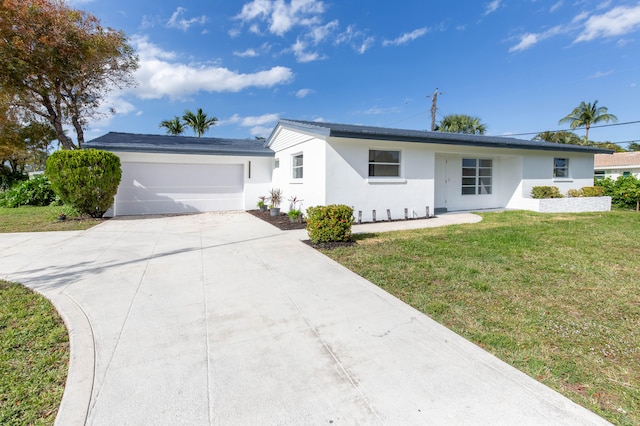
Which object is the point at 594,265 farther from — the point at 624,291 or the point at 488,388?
the point at 488,388

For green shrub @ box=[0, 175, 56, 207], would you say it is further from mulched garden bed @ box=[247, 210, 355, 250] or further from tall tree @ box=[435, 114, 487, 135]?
tall tree @ box=[435, 114, 487, 135]

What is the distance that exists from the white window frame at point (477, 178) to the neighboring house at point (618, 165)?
20.5 metres

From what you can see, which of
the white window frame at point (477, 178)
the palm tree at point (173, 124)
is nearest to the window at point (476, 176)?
the white window frame at point (477, 178)

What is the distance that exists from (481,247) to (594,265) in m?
1.73

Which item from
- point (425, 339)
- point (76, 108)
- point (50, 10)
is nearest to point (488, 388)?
point (425, 339)

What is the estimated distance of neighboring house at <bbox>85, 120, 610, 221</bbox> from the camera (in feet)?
31.2

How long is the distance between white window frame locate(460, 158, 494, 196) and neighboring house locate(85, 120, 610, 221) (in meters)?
0.04

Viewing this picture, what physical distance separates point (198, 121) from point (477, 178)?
28.9m

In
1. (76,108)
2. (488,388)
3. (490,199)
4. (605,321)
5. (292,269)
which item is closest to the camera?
(488,388)

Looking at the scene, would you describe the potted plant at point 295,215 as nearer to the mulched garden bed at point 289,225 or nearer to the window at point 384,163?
the mulched garden bed at point 289,225

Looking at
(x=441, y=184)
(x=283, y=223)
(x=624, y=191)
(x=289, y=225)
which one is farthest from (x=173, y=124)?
(x=624, y=191)

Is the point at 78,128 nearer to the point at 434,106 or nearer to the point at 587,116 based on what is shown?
the point at 434,106

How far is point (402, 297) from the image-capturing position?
3.75 m

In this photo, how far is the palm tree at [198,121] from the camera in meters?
32.0
